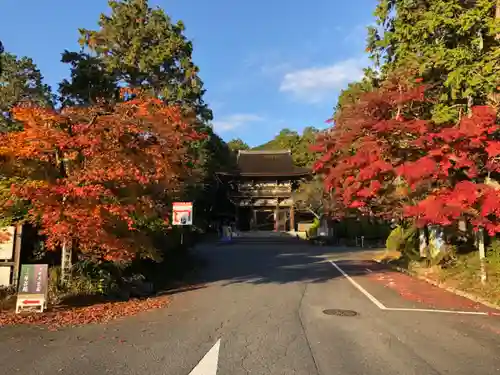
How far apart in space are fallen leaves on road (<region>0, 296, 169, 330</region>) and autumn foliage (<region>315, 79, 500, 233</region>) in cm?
683

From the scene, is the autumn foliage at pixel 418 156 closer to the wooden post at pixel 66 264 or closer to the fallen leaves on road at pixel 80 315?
the fallen leaves on road at pixel 80 315

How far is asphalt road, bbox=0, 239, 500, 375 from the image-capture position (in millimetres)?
5492

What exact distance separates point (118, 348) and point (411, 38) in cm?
1324

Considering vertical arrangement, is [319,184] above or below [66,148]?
above

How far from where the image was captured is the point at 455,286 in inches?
512

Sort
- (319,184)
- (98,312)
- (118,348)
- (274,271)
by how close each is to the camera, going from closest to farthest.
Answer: (118,348), (98,312), (274,271), (319,184)

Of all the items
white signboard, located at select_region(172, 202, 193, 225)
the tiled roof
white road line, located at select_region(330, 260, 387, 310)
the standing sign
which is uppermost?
the tiled roof

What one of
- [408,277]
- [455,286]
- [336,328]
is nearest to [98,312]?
[336,328]

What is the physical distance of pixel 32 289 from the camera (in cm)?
867

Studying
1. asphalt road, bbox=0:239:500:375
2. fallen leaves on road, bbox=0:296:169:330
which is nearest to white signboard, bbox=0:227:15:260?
fallen leaves on road, bbox=0:296:169:330

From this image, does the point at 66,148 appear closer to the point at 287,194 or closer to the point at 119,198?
the point at 119,198

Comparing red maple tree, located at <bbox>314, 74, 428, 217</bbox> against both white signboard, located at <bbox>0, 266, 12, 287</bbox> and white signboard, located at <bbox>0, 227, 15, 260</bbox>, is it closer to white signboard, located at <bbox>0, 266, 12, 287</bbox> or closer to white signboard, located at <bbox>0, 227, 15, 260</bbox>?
white signboard, located at <bbox>0, 227, 15, 260</bbox>

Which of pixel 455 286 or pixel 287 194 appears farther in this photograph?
pixel 287 194

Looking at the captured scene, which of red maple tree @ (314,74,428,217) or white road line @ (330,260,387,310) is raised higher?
red maple tree @ (314,74,428,217)
